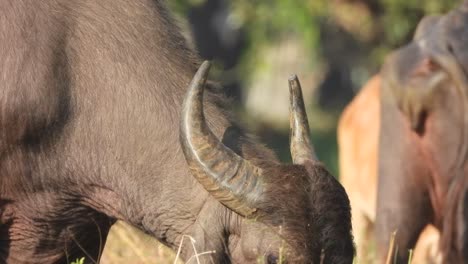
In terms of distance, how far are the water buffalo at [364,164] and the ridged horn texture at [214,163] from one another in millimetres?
5504

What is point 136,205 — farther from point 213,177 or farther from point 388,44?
point 388,44

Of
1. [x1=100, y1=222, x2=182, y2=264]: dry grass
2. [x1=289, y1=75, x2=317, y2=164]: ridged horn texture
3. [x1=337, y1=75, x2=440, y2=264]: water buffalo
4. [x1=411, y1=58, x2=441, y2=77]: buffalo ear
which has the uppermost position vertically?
[x1=411, y1=58, x2=441, y2=77]: buffalo ear

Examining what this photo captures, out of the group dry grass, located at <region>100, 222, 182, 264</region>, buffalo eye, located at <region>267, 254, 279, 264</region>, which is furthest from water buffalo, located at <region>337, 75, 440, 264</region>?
buffalo eye, located at <region>267, 254, 279, 264</region>

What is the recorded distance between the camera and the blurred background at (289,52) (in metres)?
16.6

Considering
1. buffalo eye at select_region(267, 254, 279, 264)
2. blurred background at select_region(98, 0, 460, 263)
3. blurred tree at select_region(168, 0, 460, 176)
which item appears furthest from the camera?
blurred tree at select_region(168, 0, 460, 176)

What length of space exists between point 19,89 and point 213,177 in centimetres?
107

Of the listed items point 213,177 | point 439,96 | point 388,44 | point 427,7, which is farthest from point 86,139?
point 388,44

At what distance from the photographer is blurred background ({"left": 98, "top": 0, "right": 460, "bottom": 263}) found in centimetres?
1664

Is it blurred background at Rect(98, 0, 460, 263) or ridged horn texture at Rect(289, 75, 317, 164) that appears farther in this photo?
blurred background at Rect(98, 0, 460, 263)

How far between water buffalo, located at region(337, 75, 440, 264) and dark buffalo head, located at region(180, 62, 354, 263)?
5448 mm

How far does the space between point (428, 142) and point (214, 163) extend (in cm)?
351

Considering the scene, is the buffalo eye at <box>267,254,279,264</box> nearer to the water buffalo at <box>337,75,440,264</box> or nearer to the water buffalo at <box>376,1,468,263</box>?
the water buffalo at <box>376,1,468,263</box>

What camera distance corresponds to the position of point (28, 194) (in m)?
6.57

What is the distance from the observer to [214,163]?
236 inches
